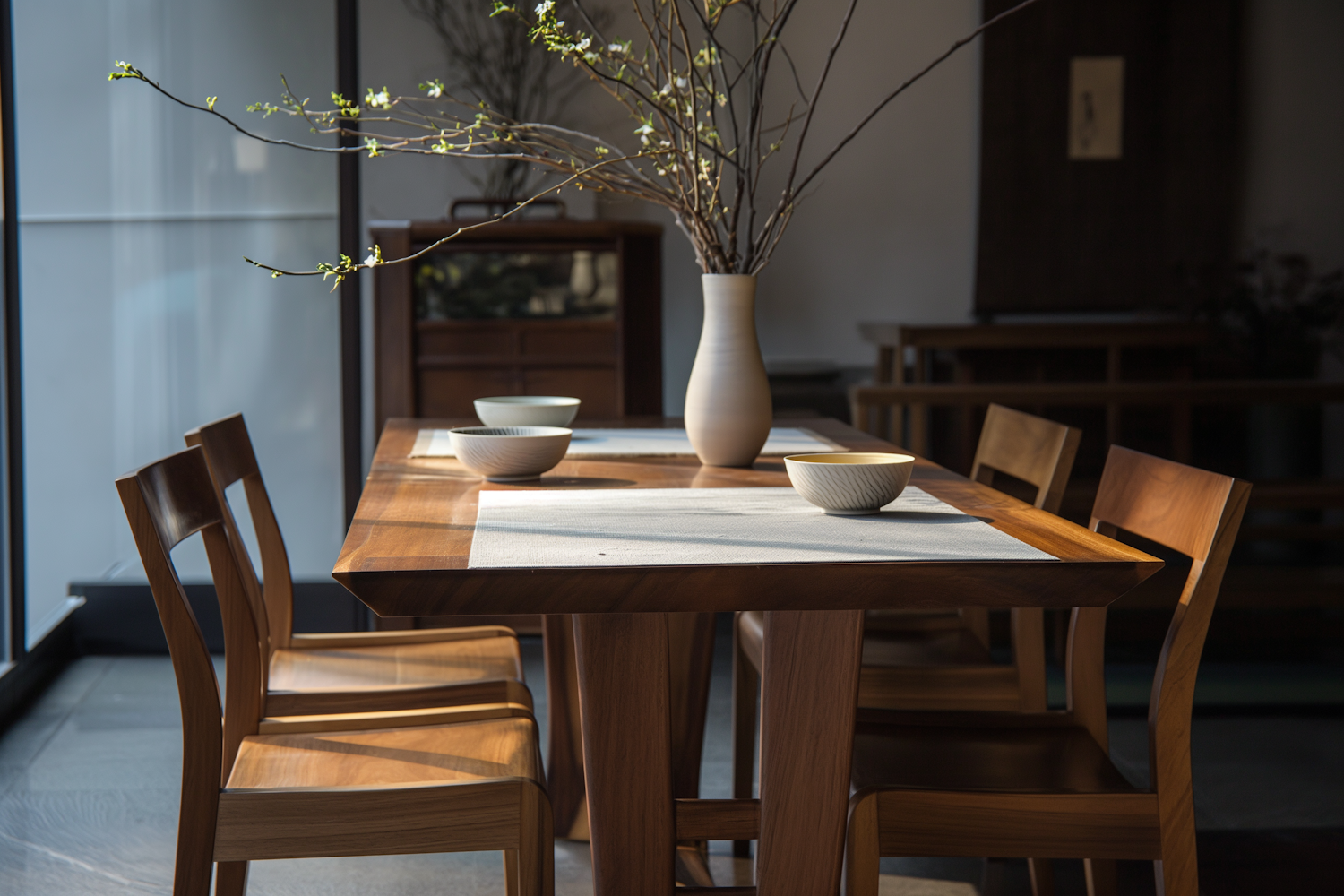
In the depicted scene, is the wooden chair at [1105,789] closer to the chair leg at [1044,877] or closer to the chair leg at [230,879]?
the chair leg at [1044,877]

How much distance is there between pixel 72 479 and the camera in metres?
3.51

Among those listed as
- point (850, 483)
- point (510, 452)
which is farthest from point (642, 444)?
point (850, 483)

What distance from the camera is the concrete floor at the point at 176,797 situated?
2156mm

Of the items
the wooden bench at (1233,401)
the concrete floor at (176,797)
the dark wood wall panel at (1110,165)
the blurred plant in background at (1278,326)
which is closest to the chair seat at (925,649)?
the concrete floor at (176,797)

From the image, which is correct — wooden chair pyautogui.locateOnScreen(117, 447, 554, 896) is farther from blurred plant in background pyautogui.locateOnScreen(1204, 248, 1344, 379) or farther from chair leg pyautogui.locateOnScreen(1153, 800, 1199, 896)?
blurred plant in background pyautogui.locateOnScreen(1204, 248, 1344, 379)

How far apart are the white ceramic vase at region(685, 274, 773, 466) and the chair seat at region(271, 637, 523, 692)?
496mm

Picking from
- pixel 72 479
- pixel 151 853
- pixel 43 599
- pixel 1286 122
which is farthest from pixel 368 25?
pixel 1286 122

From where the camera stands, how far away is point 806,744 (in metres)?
1.27

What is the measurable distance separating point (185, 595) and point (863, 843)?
0.82m

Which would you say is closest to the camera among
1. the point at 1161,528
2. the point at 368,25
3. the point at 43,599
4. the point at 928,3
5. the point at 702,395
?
the point at 1161,528

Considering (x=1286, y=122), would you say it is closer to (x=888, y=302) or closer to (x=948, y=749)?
(x=888, y=302)

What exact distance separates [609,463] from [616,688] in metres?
0.63

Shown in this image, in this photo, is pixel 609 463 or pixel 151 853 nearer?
pixel 609 463

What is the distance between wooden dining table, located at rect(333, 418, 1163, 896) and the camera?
1.08 meters
